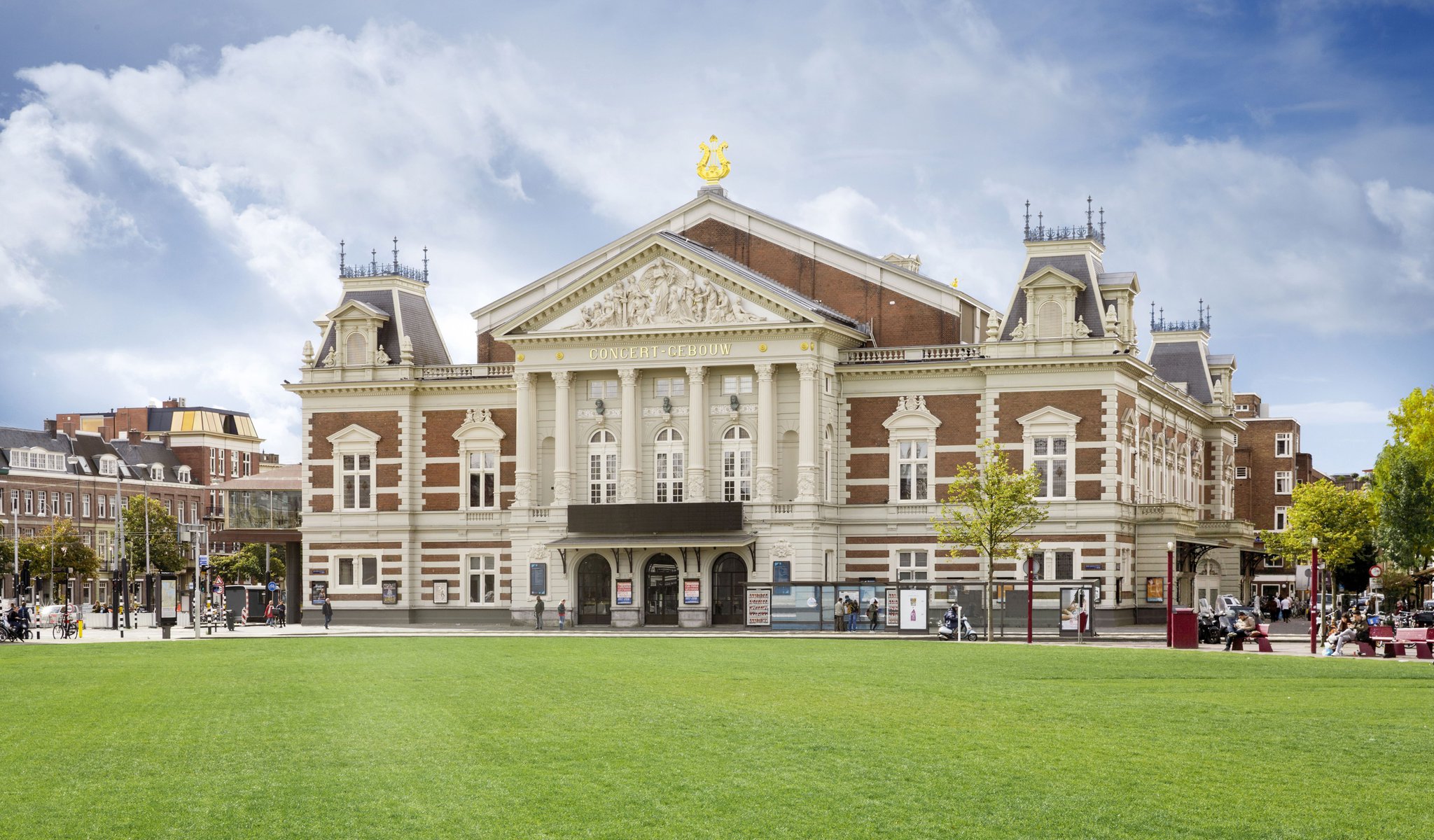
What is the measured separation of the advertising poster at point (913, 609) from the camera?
216ft

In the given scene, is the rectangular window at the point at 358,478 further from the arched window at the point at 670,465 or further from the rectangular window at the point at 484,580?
the arched window at the point at 670,465

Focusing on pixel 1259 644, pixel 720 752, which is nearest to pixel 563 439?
pixel 1259 644

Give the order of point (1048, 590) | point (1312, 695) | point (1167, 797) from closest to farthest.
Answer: point (1167, 797), point (1312, 695), point (1048, 590)

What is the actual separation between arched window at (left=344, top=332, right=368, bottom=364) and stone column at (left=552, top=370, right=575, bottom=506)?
38.8ft

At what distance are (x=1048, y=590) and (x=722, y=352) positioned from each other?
56.7 feet

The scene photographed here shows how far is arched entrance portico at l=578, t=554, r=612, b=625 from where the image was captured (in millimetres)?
77000

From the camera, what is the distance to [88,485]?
145875mm

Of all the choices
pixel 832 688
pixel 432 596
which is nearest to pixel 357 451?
pixel 432 596

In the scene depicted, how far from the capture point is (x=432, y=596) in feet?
268

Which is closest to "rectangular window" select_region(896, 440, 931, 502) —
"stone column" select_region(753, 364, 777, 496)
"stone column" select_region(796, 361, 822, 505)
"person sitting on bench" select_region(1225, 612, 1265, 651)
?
"stone column" select_region(796, 361, 822, 505)

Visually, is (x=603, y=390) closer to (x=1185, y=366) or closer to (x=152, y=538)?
(x=1185, y=366)

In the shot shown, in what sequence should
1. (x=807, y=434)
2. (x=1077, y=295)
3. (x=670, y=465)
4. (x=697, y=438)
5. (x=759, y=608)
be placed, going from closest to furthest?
(x=759, y=608), (x=807, y=434), (x=1077, y=295), (x=697, y=438), (x=670, y=465)

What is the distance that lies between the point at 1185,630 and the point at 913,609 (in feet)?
42.1

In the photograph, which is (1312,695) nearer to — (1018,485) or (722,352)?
(1018,485)
